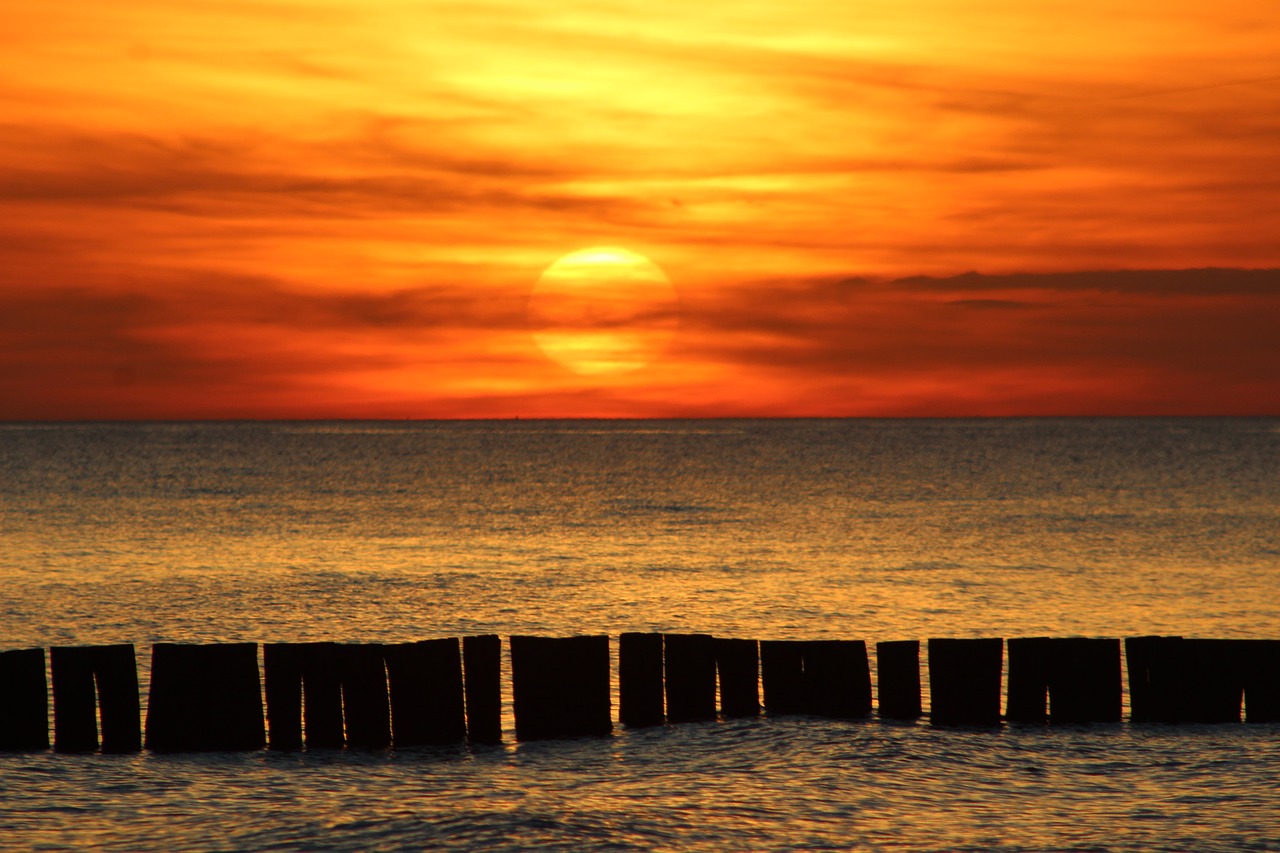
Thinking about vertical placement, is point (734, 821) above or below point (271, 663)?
below

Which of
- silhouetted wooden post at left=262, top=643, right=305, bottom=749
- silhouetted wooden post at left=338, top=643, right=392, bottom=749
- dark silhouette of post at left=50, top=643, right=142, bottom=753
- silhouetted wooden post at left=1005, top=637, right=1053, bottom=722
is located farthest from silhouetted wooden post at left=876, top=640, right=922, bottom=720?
dark silhouette of post at left=50, top=643, right=142, bottom=753

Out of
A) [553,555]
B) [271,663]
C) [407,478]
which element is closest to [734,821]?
[271,663]

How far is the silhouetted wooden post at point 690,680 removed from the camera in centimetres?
1591

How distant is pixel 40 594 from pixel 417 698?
19.7 m

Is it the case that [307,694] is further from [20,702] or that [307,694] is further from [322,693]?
[20,702]

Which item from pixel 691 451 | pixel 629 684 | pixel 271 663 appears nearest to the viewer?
pixel 271 663

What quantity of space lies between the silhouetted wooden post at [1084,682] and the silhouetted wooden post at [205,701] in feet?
32.1

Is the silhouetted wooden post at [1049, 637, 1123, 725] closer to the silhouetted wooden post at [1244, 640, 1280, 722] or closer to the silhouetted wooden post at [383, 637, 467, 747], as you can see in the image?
the silhouetted wooden post at [1244, 640, 1280, 722]

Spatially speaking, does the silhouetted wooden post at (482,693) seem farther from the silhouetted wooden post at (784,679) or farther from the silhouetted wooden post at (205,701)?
the silhouetted wooden post at (784,679)

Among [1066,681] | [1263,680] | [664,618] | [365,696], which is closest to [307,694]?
[365,696]

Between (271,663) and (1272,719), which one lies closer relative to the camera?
(271,663)

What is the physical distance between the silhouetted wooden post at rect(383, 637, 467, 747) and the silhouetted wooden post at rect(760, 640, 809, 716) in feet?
13.0

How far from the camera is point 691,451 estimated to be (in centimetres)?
16612

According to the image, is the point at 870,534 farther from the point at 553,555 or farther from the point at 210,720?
the point at 210,720
